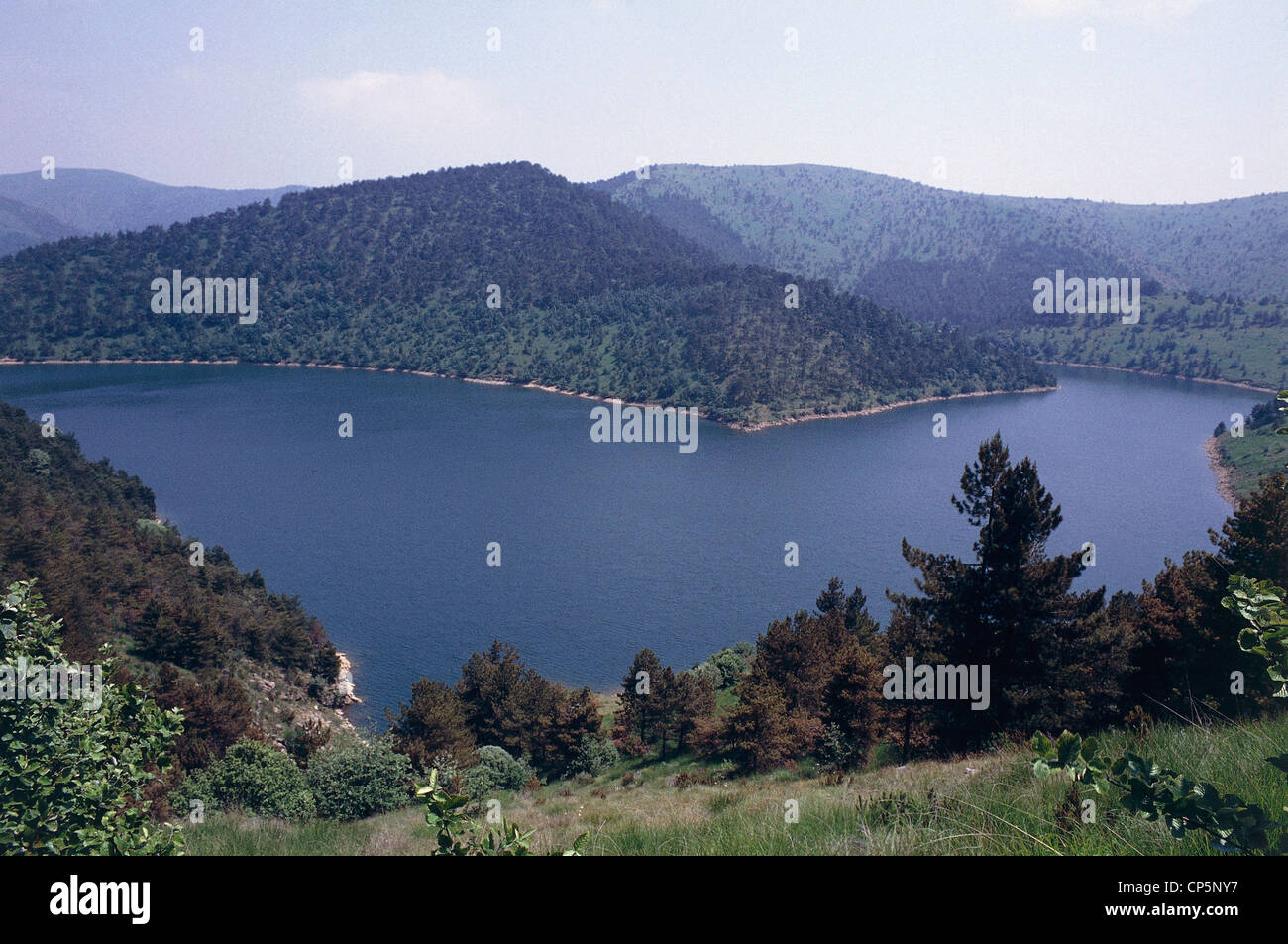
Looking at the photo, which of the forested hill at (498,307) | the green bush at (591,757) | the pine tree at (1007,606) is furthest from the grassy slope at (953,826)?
the forested hill at (498,307)

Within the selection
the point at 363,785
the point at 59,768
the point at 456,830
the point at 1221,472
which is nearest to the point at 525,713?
the point at 363,785

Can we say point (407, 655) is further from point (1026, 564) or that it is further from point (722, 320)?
point (722, 320)

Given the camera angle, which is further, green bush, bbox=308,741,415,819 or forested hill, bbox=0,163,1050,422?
forested hill, bbox=0,163,1050,422

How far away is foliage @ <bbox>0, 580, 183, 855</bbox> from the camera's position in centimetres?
457

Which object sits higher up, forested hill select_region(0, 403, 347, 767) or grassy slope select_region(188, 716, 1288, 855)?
grassy slope select_region(188, 716, 1288, 855)

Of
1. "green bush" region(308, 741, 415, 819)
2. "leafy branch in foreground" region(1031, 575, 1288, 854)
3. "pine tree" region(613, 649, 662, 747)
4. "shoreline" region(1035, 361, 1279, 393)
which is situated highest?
"shoreline" region(1035, 361, 1279, 393)

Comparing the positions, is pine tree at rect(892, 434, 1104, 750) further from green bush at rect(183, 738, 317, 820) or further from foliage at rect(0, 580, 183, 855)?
foliage at rect(0, 580, 183, 855)

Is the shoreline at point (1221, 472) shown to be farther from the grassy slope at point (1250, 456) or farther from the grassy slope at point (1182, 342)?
the grassy slope at point (1182, 342)

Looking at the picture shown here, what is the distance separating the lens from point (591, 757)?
80.6ft

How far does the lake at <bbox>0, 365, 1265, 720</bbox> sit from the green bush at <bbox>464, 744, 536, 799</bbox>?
10.4 meters

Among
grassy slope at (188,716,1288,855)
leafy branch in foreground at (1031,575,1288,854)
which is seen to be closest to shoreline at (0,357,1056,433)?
grassy slope at (188,716,1288,855)

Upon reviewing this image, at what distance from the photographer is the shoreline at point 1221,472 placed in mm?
64744

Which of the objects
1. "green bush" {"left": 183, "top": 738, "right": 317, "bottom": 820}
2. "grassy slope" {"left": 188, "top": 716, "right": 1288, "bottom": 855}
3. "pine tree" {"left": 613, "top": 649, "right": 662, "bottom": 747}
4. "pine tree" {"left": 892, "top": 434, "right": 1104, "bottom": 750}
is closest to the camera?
"grassy slope" {"left": 188, "top": 716, "right": 1288, "bottom": 855}

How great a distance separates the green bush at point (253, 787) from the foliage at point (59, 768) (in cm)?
1107
